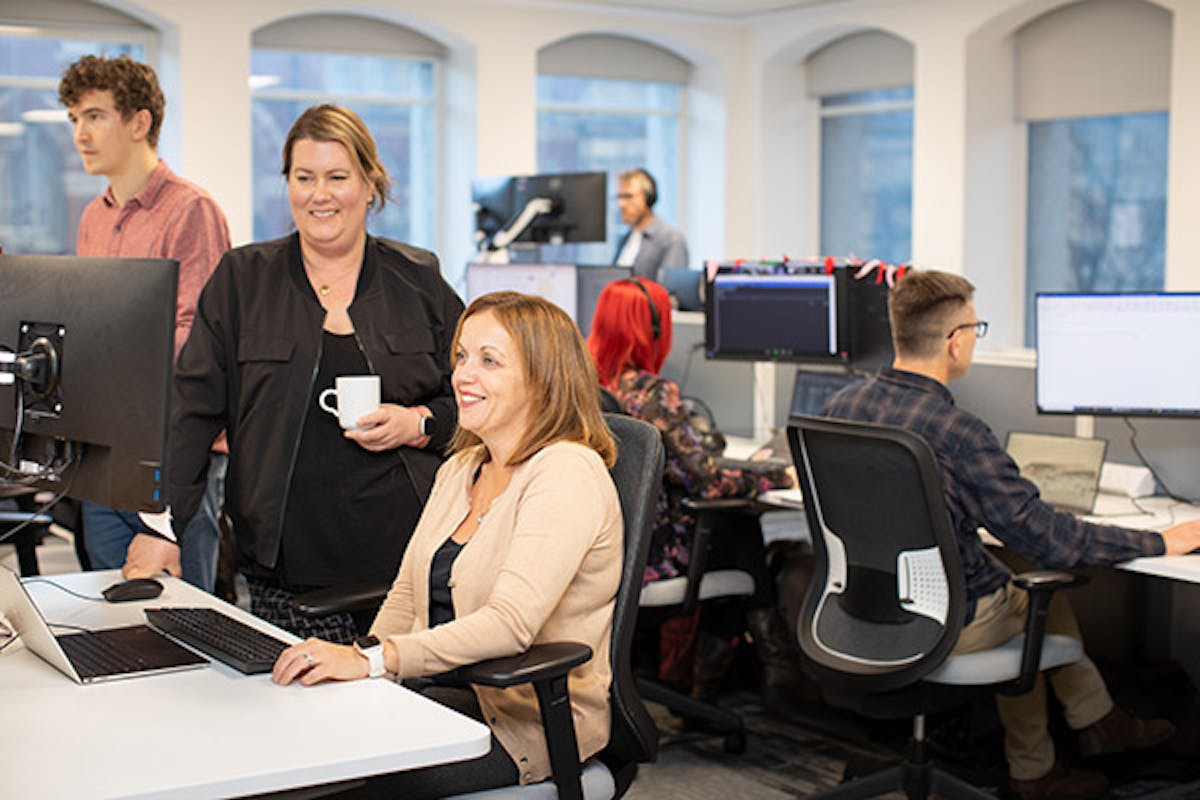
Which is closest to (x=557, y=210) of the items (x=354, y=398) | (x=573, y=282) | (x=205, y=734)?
(x=573, y=282)

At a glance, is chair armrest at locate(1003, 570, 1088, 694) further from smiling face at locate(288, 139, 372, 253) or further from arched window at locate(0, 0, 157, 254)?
arched window at locate(0, 0, 157, 254)

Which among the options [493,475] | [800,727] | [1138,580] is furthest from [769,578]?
[493,475]

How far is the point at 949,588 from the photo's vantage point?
2.82m

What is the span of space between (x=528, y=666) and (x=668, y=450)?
1670mm

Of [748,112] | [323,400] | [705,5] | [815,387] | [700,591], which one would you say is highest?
[705,5]

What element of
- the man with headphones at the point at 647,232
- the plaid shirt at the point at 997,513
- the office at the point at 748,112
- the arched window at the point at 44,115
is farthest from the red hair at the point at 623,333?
the arched window at the point at 44,115

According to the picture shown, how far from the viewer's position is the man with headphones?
8102 mm

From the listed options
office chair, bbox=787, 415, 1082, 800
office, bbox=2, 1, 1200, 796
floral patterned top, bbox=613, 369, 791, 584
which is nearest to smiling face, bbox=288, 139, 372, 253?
office chair, bbox=787, 415, 1082, 800

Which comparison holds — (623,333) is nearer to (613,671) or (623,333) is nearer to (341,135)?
(341,135)

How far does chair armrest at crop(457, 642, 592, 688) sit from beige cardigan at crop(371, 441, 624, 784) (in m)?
0.02

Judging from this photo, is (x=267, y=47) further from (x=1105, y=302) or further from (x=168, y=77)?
(x=1105, y=302)

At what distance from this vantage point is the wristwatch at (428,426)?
8.15 ft

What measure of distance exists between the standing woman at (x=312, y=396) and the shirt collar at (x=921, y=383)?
101cm

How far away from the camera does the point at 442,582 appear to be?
2.13m
